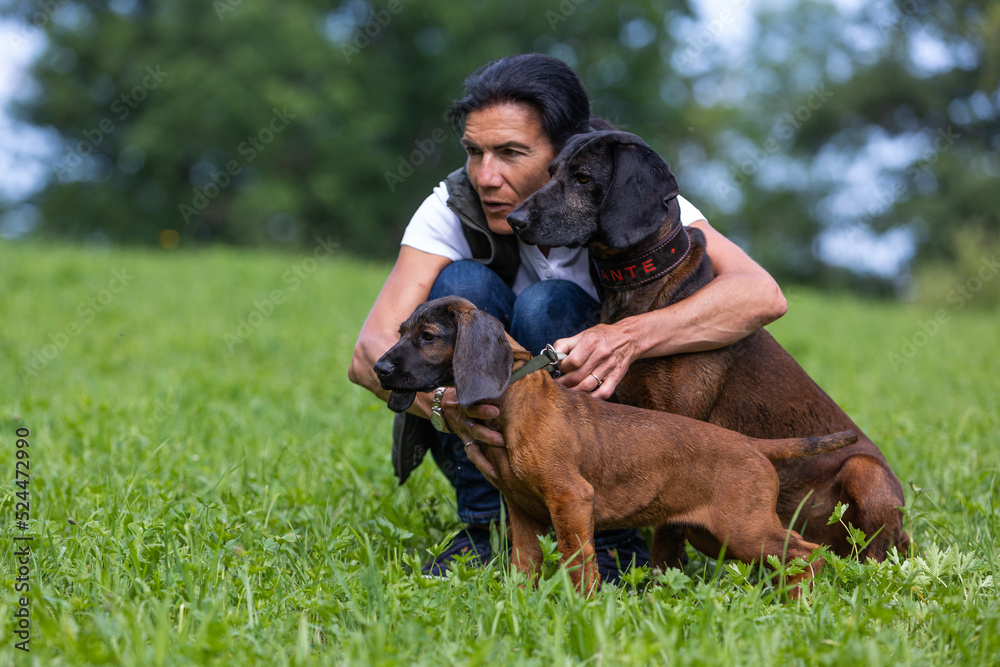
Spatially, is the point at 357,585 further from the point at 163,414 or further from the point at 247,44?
the point at 247,44

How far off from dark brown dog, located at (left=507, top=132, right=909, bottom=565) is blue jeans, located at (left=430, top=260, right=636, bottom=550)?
17 centimetres

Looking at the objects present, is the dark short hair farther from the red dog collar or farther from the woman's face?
the red dog collar

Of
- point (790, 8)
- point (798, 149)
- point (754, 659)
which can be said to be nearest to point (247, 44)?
point (798, 149)

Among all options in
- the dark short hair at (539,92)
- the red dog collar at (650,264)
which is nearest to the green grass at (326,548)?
the red dog collar at (650,264)

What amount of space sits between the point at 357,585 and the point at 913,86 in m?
26.6

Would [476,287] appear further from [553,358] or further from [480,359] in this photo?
[480,359]

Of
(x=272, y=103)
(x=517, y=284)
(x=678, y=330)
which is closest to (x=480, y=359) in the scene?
(x=678, y=330)

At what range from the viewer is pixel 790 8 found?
123ft

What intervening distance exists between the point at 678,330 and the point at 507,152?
963 millimetres

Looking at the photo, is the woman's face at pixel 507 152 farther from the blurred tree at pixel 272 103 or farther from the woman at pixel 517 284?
the blurred tree at pixel 272 103

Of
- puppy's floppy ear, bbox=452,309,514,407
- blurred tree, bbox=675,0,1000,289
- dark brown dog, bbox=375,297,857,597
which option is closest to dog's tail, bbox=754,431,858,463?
dark brown dog, bbox=375,297,857,597

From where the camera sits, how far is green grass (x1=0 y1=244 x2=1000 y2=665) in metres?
2.01

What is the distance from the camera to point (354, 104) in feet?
73.2

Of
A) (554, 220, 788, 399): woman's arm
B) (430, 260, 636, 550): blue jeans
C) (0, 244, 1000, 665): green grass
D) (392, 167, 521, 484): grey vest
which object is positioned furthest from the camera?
(392, 167, 521, 484): grey vest
